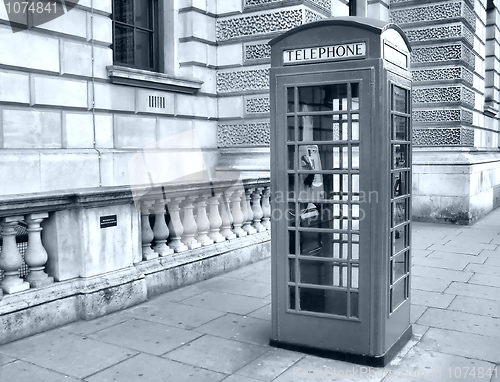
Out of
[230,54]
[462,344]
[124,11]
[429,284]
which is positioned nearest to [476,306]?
[429,284]

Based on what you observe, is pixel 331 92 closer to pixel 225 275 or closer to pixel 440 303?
pixel 440 303

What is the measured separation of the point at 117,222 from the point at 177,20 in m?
6.51

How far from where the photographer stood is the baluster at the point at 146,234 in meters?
5.61

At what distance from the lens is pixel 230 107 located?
1090 centimetres

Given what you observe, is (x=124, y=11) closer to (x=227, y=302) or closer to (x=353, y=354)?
(x=227, y=302)

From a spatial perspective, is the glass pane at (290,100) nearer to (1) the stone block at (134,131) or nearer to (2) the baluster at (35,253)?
(2) the baluster at (35,253)

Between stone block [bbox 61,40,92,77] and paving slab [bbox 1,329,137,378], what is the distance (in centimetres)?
502

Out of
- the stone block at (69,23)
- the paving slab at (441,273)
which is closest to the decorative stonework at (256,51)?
the stone block at (69,23)

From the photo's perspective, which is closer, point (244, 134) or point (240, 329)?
point (240, 329)

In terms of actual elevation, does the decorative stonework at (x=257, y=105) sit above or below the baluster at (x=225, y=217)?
above

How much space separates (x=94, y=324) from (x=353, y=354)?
7.47ft

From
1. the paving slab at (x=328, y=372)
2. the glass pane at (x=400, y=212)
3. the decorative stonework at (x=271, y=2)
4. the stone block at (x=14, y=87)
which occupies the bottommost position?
the paving slab at (x=328, y=372)

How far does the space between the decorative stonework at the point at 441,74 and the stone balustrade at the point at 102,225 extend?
249 inches

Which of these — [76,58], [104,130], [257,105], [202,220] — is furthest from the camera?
[257,105]
